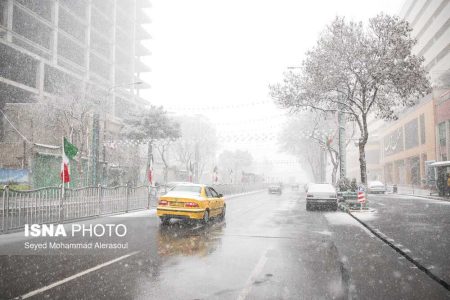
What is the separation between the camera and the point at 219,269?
7387 mm

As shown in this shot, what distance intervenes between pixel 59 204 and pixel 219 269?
27.2ft

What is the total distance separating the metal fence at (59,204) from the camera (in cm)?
1137

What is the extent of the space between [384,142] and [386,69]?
62.0 metres

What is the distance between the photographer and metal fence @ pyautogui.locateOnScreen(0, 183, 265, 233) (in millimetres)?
11383

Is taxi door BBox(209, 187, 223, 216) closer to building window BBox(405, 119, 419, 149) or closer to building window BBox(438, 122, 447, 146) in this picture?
building window BBox(438, 122, 447, 146)

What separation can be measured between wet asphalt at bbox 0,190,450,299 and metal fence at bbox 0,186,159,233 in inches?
30.8

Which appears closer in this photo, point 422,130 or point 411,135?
point 422,130

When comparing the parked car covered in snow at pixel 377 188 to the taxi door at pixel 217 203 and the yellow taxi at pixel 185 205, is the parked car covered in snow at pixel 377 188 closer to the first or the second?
the taxi door at pixel 217 203

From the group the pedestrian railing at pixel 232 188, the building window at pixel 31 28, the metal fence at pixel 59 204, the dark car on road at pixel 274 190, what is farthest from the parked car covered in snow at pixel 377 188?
the building window at pixel 31 28

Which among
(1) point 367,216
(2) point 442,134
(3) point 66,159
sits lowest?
(1) point 367,216

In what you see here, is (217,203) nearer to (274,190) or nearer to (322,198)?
(322,198)

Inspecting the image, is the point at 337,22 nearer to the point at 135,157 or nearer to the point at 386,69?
the point at 386,69

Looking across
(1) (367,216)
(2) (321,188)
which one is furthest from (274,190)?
(1) (367,216)

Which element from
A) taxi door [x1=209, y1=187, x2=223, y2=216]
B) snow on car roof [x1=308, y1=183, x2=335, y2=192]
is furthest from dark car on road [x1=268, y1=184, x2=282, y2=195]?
taxi door [x1=209, y1=187, x2=223, y2=216]
